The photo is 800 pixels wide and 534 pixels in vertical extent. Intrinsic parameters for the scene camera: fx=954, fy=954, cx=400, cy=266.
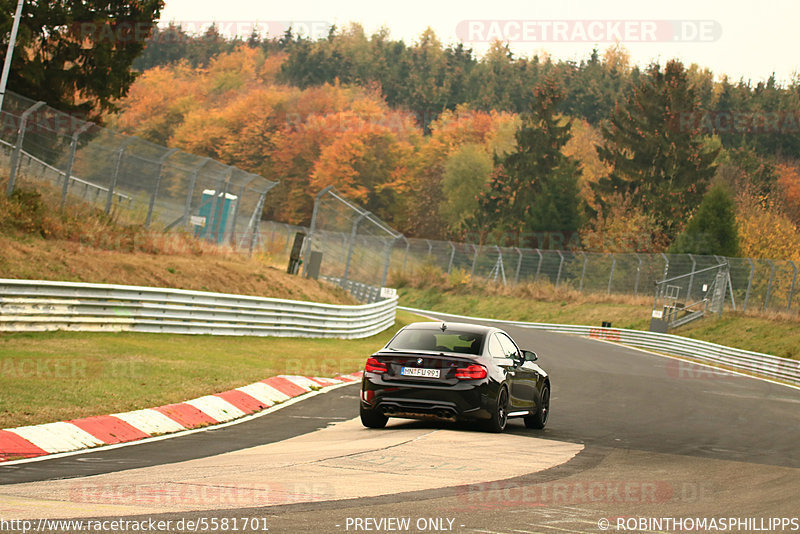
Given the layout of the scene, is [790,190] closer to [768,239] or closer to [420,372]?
[768,239]

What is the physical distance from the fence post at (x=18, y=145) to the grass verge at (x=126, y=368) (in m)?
4.85

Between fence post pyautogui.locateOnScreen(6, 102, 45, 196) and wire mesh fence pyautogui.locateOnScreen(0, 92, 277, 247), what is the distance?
21mm

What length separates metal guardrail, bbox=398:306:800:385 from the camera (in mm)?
28797

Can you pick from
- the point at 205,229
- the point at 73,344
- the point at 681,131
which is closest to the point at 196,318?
the point at 73,344

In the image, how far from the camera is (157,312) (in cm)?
1967

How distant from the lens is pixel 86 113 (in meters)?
26.7

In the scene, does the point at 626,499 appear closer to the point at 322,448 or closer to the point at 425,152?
the point at 322,448

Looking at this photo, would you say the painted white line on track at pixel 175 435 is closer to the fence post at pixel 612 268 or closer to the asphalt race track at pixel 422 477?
the asphalt race track at pixel 422 477

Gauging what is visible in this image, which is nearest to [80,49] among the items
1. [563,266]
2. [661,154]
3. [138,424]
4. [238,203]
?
[238,203]

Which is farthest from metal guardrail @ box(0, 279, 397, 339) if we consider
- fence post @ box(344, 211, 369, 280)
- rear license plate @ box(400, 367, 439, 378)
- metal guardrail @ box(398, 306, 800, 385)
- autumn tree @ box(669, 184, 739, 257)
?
autumn tree @ box(669, 184, 739, 257)

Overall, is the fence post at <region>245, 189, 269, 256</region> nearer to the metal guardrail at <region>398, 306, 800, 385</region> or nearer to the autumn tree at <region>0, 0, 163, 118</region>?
the autumn tree at <region>0, 0, 163, 118</region>

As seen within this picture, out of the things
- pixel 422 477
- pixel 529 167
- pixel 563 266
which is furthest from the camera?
pixel 529 167

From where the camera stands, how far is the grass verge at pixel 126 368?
10664 millimetres

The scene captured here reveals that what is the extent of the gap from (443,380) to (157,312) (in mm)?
10315
